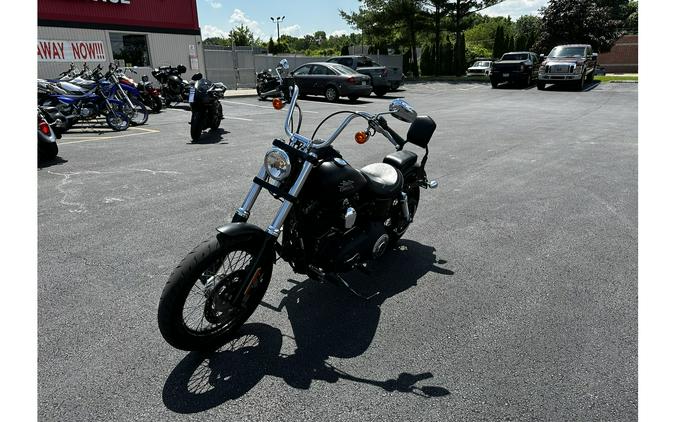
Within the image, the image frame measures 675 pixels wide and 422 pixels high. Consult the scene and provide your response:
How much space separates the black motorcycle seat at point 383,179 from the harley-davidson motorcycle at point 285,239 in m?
0.01

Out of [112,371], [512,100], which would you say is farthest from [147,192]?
[512,100]

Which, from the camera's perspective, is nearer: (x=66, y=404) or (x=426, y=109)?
(x=66, y=404)

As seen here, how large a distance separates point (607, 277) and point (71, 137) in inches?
411

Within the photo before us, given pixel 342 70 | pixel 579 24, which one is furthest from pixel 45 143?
pixel 579 24

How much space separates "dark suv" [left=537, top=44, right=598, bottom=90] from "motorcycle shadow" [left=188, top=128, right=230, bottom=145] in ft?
58.3

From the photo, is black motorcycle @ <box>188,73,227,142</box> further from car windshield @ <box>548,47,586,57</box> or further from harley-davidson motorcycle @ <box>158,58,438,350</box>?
car windshield @ <box>548,47,586,57</box>

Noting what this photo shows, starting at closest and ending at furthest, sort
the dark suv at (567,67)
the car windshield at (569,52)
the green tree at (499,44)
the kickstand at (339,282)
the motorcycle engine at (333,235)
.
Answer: the motorcycle engine at (333,235) → the kickstand at (339,282) → the dark suv at (567,67) → the car windshield at (569,52) → the green tree at (499,44)

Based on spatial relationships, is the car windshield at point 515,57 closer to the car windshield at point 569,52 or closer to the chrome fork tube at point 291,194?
the car windshield at point 569,52

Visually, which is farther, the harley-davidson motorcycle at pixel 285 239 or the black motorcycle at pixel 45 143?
the black motorcycle at pixel 45 143

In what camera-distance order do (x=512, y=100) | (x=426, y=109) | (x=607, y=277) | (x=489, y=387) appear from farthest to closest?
(x=512, y=100) < (x=426, y=109) < (x=607, y=277) < (x=489, y=387)

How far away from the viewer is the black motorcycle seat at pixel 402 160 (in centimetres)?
418

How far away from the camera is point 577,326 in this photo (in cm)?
319

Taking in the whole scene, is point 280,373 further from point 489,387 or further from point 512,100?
point 512,100

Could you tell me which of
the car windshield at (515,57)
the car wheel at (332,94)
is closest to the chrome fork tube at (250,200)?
the car wheel at (332,94)
